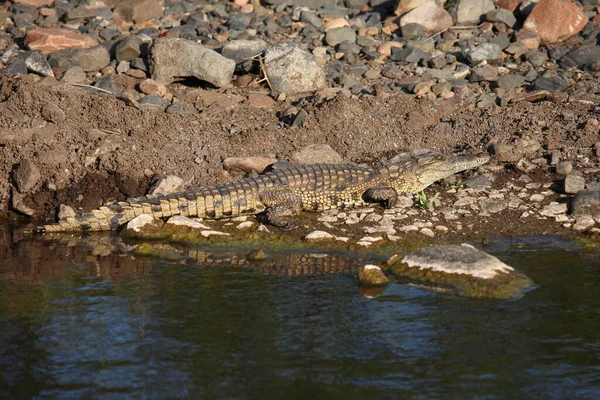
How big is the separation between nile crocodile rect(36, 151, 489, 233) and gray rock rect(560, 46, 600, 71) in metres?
3.31

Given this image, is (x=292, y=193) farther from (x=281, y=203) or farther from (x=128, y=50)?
(x=128, y=50)

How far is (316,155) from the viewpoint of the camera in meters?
10.2

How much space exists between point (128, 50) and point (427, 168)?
4810mm

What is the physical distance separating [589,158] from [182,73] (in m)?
5.33

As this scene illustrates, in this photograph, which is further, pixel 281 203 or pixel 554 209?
pixel 281 203

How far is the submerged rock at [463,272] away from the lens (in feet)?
22.8

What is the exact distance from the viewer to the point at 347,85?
1177 cm

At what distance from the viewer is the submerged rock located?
696 cm

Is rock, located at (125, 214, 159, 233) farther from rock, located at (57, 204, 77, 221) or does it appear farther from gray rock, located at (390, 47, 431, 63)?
gray rock, located at (390, 47, 431, 63)

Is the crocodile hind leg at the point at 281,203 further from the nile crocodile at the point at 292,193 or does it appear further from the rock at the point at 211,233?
the rock at the point at 211,233

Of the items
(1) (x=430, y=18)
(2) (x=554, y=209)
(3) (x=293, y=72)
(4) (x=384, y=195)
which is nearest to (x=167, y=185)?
(4) (x=384, y=195)

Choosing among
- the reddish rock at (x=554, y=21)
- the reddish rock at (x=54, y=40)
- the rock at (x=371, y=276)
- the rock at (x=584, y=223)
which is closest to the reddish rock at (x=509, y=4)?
the reddish rock at (x=554, y=21)

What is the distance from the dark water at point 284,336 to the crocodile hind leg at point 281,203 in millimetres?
1429

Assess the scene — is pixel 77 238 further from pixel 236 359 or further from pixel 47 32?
pixel 47 32
